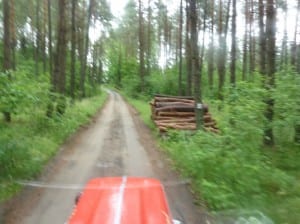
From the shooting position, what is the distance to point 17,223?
7.79m

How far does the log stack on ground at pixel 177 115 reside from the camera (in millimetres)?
18656

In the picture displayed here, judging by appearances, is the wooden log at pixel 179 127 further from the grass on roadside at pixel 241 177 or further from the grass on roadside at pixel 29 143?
the grass on roadside at pixel 241 177

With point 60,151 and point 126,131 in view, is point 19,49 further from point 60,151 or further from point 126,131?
point 60,151

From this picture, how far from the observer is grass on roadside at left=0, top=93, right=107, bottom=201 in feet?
34.3

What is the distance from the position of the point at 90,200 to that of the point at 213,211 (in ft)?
14.7

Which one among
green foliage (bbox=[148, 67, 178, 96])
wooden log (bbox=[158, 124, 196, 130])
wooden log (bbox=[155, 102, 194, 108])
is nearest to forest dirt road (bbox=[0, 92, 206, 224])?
wooden log (bbox=[158, 124, 196, 130])

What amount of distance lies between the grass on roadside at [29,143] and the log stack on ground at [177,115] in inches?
168

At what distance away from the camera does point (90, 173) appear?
38.9 feet

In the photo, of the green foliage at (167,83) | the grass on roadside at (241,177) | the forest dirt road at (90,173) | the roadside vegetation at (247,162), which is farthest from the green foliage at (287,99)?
the green foliage at (167,83)

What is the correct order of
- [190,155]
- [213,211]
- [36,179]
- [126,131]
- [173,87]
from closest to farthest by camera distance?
[213,211] < [36,179] < [190,155] < [126,131] < [173,87]

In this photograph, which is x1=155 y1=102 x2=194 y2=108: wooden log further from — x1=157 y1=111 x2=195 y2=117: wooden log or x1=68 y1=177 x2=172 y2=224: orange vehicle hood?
x1=68 y1=177 x2=172 y2=224: orange vehicle hood

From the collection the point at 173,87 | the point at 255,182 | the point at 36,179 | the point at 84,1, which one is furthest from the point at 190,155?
the point at 84,1

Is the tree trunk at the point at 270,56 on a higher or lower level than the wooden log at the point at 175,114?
higher

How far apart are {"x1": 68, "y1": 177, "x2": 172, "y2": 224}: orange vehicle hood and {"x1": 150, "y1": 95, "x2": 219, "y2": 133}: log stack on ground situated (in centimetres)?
1315
